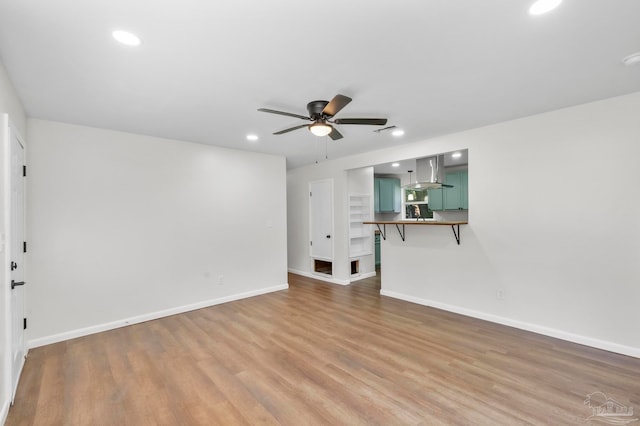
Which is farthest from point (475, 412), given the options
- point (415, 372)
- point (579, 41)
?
point (579, 41)

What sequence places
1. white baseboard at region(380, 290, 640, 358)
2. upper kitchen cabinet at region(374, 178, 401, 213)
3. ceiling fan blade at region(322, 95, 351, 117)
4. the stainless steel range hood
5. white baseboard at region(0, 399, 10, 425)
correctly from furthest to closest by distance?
upper kitchen cabinet at region(374, 178, 401, 213)
the stainless steel range hood
white baseboard at region(380, 290, 640, 358)
ceiling fan blade at region(322, 95, 351, 117)
white baseboard at region(0, 399, 10, 425)

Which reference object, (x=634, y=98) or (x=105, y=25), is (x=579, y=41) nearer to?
(x=634, y=98)

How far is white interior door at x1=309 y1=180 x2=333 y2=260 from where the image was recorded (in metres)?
6.17

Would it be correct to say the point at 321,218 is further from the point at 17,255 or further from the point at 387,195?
the point at 17,255

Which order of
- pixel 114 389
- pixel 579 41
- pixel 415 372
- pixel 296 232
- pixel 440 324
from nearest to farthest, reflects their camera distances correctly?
pixel 579 41 → pixel 114 389 → pixel 415 372 → pixel 440 324 → pixel 296 232

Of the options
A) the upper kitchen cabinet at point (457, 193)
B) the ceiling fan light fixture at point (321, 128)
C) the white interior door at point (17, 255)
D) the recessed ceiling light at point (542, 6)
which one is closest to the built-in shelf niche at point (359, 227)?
the upper kitchen cabinet at point (457, 193)

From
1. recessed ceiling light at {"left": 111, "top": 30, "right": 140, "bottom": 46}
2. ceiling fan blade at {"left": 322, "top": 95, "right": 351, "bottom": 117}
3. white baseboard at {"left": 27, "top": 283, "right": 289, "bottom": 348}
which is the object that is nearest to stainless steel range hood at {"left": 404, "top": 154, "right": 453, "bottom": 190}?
ceiling fan blade at {"left": 322, "top": 95, "right": 351, "bottom": 117}

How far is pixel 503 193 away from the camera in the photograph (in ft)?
12.5

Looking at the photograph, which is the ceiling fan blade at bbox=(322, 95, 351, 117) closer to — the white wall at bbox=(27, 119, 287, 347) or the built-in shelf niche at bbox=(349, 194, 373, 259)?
the white wall at bbox=(27, 119, 287, 347)

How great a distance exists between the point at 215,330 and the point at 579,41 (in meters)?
4.38

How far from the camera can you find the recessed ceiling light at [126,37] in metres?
1.85

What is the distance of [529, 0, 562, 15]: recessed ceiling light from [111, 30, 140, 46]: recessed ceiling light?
7.80 feet

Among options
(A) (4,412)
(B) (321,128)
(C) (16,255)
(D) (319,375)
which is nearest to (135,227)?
(C) (16,255)

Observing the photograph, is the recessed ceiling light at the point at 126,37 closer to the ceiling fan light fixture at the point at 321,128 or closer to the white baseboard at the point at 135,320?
the ceiling fan light fixture at the point at 321,128
